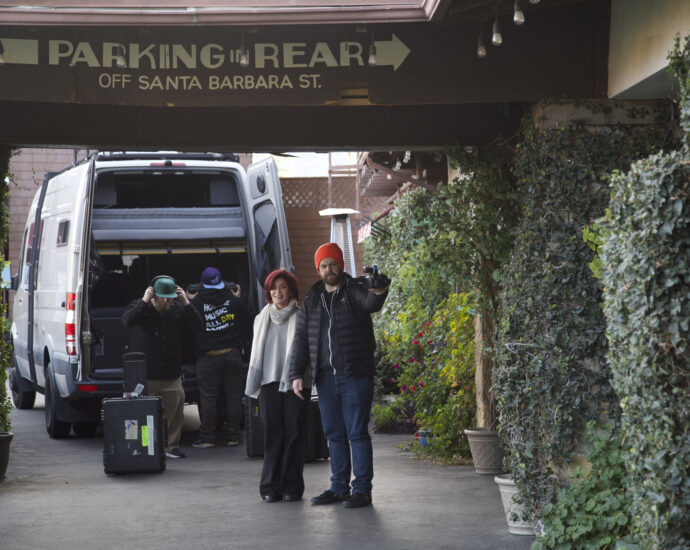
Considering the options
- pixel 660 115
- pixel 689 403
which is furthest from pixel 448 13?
pixel 689 403

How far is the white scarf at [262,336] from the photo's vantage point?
7652 mm

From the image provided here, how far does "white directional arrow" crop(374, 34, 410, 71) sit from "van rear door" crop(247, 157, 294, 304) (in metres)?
3.87

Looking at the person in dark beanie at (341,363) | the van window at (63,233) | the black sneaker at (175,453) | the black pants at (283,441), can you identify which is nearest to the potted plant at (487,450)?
the person in dark beanie at (341,363)

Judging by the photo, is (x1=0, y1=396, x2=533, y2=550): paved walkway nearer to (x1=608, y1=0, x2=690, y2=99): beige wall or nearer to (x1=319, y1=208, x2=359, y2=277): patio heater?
(x1=608, y1=0, x2=690, y2=99): beige wall

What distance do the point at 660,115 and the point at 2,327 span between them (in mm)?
5381

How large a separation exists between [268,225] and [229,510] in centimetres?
421

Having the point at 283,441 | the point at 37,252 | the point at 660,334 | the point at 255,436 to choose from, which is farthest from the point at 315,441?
the point at 660,334

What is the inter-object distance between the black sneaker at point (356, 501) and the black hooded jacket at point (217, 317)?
11.2 feet

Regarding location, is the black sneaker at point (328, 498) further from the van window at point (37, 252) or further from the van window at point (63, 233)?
the van window at point (37, 252)

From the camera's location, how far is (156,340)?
9.84 metres

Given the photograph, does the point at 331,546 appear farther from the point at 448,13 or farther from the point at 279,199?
the point at 279,199

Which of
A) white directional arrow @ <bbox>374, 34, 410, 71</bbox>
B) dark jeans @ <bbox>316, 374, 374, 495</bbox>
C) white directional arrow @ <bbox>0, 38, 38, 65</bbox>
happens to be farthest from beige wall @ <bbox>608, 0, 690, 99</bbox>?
white directional arrow @ <bbox>0, 38, 38, 65</bbox>

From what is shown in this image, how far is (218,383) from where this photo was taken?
1045 centimetres

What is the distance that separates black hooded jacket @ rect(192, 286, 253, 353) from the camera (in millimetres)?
10289
